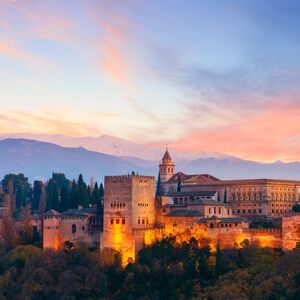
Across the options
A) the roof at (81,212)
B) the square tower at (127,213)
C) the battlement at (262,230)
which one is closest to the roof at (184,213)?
the square tower at (127,213)

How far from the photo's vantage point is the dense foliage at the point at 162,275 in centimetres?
5688

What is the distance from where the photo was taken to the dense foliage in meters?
56.9

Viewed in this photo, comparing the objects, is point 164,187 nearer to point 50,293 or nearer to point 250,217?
point 250,217

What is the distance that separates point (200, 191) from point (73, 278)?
810 inches

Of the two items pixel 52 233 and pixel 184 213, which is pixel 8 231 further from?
pixel 184 213

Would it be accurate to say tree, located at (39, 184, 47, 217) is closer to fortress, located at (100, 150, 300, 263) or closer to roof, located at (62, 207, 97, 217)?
roof, located at (62, 207, 97, 217)

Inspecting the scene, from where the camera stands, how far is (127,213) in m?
67.2

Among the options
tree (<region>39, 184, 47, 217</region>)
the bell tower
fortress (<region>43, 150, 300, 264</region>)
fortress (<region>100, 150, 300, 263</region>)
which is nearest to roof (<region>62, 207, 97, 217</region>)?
fortress (<region>43, 150, 300, 264</region>)

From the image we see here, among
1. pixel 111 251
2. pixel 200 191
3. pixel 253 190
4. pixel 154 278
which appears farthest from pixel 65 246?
pixel 253 190

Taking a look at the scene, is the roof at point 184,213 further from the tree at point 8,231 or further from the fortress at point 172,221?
the tree at point 8,231

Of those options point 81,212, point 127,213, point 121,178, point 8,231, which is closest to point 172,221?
point 127,213

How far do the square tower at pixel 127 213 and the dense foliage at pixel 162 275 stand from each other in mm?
1309

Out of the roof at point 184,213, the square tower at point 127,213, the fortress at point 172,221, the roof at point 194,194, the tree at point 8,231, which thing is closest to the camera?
the fortress at point 172,221

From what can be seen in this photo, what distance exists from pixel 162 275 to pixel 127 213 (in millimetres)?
8131
